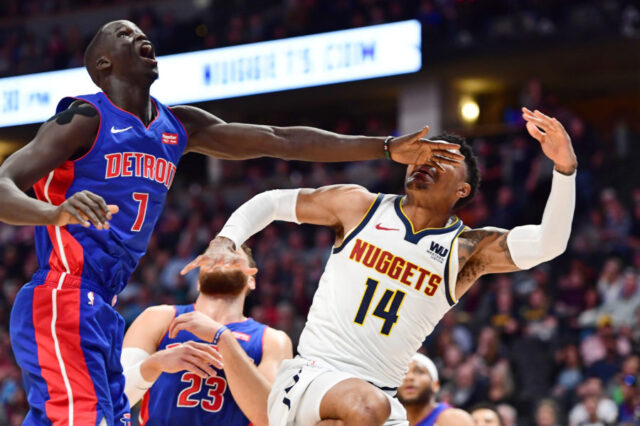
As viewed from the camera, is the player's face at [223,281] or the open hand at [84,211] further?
the player's face at [223,281]

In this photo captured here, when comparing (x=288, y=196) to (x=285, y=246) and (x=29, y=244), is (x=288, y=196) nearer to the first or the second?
(x=285, y=246)

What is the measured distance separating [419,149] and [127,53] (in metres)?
1.49

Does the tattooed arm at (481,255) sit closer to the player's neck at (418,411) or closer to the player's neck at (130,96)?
the player's neck at (130,96)

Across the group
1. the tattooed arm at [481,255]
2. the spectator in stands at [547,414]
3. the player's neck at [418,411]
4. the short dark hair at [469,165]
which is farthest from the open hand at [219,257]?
the spectator in stands at [547,414]

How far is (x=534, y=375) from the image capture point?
11078 mm

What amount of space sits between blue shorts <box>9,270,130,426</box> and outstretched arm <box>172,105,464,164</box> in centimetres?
105

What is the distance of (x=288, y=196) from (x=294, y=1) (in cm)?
1464

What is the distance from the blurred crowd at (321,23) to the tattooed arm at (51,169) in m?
13.1

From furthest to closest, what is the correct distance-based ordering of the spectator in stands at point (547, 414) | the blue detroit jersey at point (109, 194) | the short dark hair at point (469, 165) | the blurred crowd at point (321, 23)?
the blurred crowd at point (321, 23) < the spectator in stands at point (547, 414) < the short dark hair at point (469, 165) < the blue detroit jersey at point (109, 194)

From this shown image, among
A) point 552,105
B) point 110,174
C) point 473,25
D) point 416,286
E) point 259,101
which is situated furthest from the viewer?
point 259,101

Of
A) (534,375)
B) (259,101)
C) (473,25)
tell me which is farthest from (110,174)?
(259,101)

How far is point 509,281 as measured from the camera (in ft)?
41.4

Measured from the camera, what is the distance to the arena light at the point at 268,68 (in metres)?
16.9

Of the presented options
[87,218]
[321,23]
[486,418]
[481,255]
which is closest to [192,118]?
[87,218]
